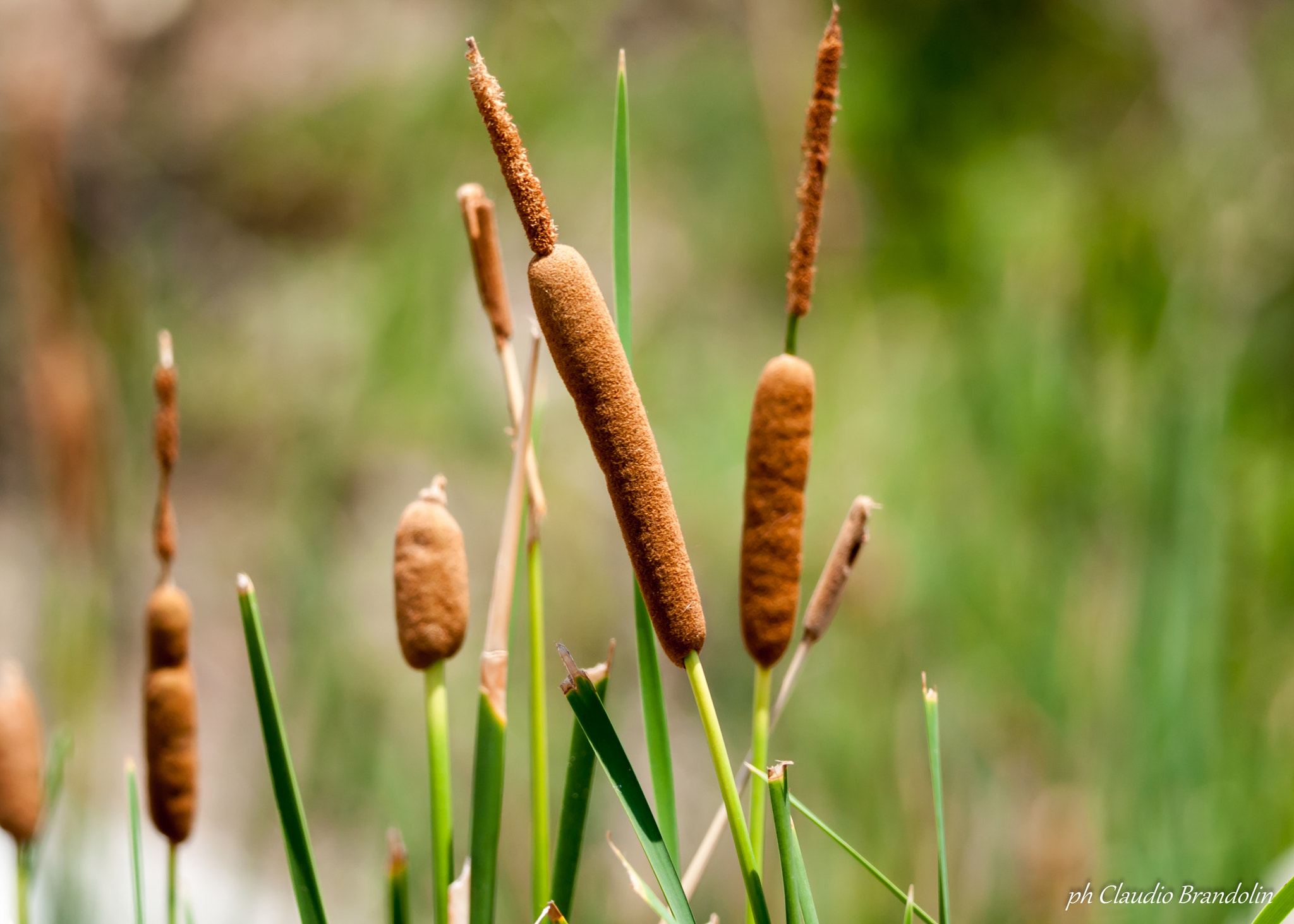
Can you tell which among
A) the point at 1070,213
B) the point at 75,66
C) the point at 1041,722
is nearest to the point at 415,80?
the point at 75,66

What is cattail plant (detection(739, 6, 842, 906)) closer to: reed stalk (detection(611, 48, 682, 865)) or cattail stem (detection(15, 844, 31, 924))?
reed stalk (detection(611, 48, 682, 865))

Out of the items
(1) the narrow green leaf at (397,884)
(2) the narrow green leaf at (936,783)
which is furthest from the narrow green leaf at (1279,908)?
(1) the narrow green leaf at (397,884)

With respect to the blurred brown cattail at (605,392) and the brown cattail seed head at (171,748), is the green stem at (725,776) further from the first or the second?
the brown cattail seed head at (171,748)

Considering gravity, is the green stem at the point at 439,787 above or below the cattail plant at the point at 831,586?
below

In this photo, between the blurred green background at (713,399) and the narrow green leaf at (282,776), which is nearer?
the narrow green leaf at (282,776)

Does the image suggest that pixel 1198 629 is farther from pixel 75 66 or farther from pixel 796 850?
pixel 75 66

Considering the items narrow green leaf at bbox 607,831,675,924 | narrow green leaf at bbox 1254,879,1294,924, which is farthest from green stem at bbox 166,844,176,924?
narrow green leaf at bbox 1254,879,1294,924

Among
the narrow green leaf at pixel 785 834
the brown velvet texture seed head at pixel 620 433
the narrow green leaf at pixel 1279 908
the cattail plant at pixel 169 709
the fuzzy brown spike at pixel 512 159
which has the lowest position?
the narrow green leaf at pixel 1279 908

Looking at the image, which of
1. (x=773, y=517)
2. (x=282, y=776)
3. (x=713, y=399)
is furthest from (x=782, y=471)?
(x=713, y=399)
